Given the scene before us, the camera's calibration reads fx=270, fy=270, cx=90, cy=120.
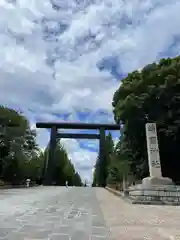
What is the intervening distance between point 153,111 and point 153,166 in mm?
6670

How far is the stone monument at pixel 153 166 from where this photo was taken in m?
11.8

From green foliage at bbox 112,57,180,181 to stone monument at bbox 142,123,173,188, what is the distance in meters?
4.13

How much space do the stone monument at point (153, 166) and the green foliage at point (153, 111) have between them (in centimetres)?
413

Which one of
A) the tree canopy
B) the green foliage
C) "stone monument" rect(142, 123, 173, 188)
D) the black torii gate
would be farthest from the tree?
"stone monument" rect(142, 123, 173, 188)

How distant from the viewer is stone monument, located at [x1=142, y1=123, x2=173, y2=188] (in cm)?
1178

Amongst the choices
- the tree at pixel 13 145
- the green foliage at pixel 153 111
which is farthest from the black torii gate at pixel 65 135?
the green foliage at pixel 153 111

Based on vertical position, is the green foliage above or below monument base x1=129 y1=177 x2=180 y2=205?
above

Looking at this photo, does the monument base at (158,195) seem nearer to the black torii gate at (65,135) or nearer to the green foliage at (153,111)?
the green foliage at (153,111)

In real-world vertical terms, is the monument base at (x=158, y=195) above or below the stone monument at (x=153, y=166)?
below

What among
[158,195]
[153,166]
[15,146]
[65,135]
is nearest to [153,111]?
[153,166]

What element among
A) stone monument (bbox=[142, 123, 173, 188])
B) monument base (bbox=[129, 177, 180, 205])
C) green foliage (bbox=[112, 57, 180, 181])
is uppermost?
green foliage (bbox=[112, 57, 180, 181])

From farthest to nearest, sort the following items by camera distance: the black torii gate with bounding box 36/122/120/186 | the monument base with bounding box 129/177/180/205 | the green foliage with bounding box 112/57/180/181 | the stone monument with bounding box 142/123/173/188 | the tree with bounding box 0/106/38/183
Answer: the black torii gate with bounding box 36/122/120/186 → the tree with bounding box 0/106/38/183 → the green foliage with bounding box 112/57/180/181 → the stone monument with bounding box 142/123/173/188 → the monument base with bounding box 129/177/180/205

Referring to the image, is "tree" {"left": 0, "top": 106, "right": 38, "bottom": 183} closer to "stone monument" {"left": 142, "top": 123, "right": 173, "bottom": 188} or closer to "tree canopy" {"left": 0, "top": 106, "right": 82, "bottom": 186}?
"tree canopy" {"left": 0, "top": 106, "right": 82, "bottom": 186}

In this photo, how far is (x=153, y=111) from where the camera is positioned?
18.5 m
